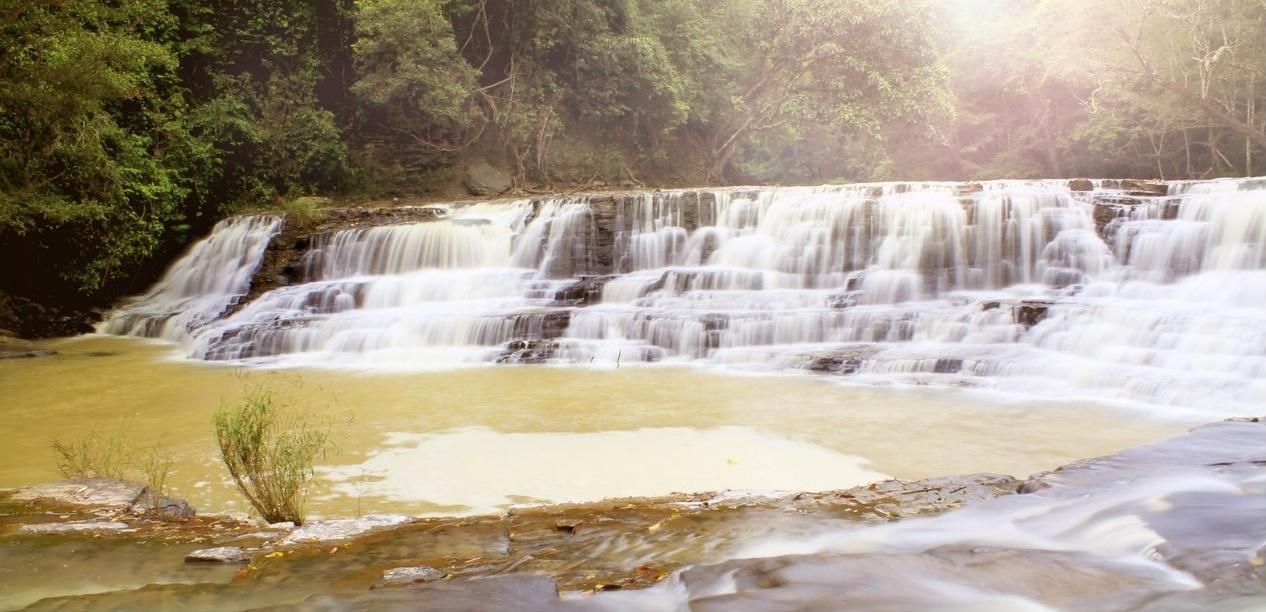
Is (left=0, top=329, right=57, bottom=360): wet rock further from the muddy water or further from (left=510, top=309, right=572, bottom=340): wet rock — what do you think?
(left=510, top=309, right=572, bottom=340): wet rock

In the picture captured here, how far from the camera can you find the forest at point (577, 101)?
15812 mm

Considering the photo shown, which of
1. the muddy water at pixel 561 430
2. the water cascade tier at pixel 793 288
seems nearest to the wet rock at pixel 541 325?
the water cascade tier at pixel 793 288

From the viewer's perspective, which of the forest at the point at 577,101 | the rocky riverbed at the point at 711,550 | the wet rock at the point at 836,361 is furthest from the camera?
the forest at the point at 577,101

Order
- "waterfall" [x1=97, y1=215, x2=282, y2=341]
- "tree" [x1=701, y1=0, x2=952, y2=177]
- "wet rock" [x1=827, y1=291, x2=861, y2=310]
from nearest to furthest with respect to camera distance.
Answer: "wet rock" [x1=827, y1=291, x2=861, y2=310]
"waterfall" [x1=97, y1=215, x2=282, y2=341]
"tree" [x1=701, y1=0, x2=952, y2=177]

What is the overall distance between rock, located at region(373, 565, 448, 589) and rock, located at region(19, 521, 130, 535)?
1.61 meters

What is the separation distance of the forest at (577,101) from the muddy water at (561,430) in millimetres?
5672

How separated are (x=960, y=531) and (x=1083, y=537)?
53 centimetres

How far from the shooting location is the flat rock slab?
4.62 metres

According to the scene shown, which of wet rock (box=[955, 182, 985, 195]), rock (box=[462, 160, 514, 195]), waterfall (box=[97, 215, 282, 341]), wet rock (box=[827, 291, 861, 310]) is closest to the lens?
wet rock (box=[827, 291, 861, 310])

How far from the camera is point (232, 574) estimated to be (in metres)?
3.52

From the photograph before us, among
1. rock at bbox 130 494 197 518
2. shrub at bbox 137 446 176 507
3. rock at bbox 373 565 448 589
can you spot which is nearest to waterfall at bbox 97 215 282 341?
shrub at bbox 137 446 176 507

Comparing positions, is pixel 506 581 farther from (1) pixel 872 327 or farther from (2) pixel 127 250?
(2) pixel 127 250

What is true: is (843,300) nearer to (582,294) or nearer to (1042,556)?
(582,294)

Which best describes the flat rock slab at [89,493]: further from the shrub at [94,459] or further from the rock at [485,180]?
the rock at [485,180]
